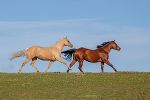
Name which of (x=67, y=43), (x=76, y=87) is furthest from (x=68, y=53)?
(x=76, y=87)

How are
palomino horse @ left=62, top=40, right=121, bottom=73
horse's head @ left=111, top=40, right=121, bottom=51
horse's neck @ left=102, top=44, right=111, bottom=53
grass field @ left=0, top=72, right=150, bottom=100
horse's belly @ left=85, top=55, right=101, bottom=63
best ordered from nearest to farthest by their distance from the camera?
1. grass field @ left=0, top=72, right=150, bottom=100
2. palomino horse @ left=62, top=40, right=121, bottom=73
3. horse's belly @ left=85, top=55, right=101, bottom=63
4. horse's neck @ left=102, top=44, right=111, bottom=53
5. horse's head @ left=111, top=40, right=121, bottom=51

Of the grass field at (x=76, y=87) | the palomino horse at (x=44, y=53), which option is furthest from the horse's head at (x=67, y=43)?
the grass field at (x=76, y=87)

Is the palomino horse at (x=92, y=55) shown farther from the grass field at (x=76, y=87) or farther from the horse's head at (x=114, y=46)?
the grass field at (x=76, y=87)

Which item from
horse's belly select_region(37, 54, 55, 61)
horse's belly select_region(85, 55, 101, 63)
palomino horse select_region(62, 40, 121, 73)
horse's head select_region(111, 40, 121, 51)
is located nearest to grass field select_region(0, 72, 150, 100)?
palomino horse select_region(62, 40, 121, 73)

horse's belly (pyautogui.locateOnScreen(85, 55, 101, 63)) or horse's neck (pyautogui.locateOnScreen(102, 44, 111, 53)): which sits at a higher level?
horse's neck (pyautogui.locateOnScreen(102, 44, 111, 53))

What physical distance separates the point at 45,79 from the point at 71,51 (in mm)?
6812

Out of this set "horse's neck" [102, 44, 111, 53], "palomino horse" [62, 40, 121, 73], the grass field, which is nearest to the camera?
the grass field

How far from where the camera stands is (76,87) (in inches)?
800

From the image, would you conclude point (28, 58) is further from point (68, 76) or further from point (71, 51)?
point (68, 76)

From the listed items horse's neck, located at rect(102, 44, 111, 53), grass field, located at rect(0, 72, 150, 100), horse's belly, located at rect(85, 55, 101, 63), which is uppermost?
horse's neck, located at rect(102, 44, 111, 53)

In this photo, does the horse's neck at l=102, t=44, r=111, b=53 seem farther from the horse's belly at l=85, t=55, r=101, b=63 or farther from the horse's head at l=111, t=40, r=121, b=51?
the horse's belly at l=85, t=55, r=101, b=63

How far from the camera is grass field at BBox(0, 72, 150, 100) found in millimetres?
17625

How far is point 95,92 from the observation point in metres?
18.8

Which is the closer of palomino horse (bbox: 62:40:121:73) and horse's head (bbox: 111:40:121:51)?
palomino horse (bbox: 62:40:121:73)
